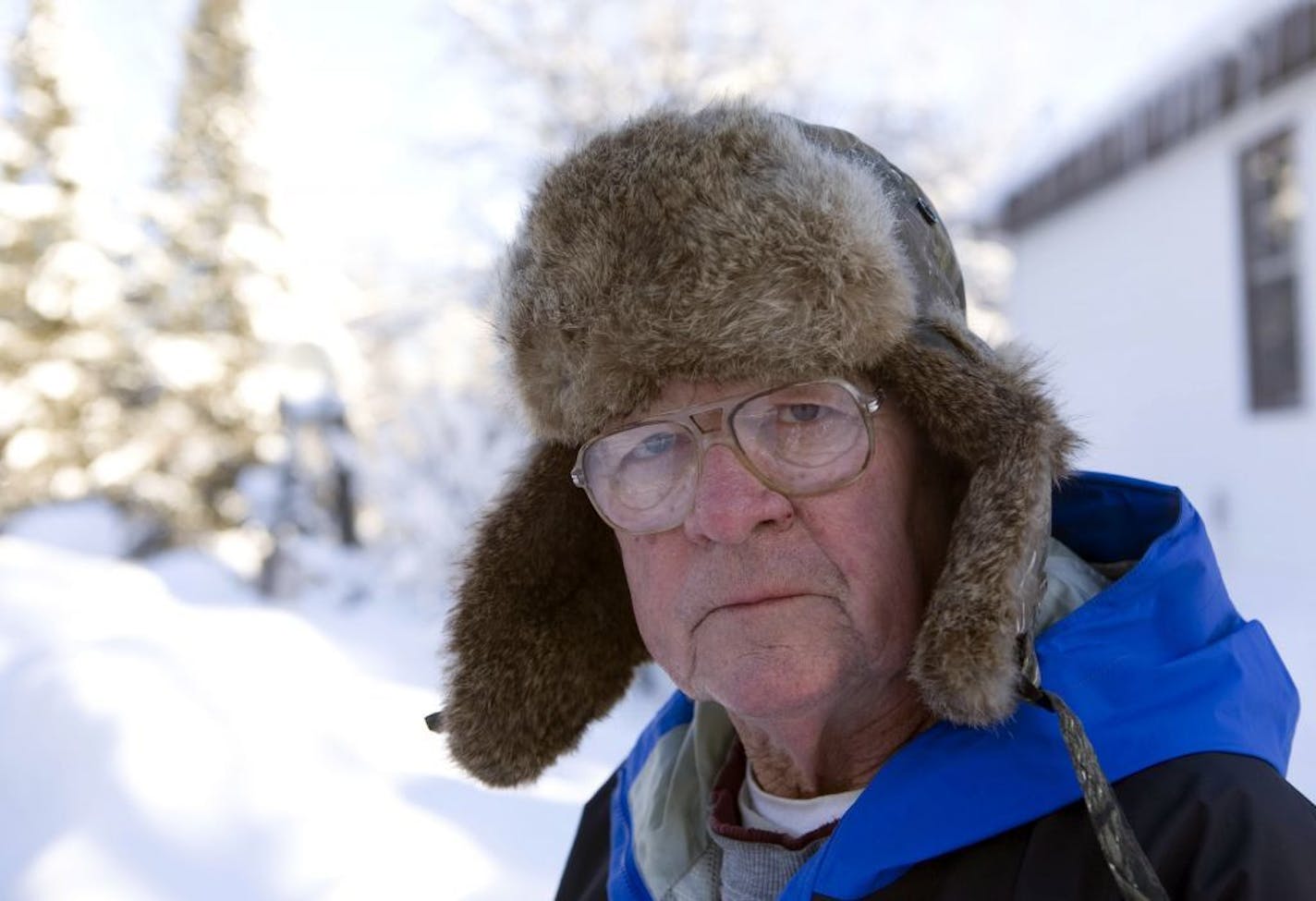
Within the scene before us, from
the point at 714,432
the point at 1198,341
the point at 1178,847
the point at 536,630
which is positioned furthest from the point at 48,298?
the point at 1178,847

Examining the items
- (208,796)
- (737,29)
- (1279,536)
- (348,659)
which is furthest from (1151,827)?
(737,29)

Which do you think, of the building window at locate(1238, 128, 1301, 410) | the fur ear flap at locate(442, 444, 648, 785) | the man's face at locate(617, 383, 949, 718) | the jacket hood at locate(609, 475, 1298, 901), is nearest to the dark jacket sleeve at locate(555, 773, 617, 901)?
the fur ear flap at locate(442, 444, 648, 785)

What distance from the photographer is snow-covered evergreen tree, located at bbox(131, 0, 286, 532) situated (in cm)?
1945

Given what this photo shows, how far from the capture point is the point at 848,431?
156cm

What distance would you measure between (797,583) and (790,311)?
1.31ft

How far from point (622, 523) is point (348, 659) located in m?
4.94

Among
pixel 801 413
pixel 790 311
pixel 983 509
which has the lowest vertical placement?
pixel 983 509

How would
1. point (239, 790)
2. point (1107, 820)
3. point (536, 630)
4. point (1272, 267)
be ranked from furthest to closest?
point (1272, 267), point (239, 790), point (536, 630), point (1107, 820)

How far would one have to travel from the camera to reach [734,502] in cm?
157

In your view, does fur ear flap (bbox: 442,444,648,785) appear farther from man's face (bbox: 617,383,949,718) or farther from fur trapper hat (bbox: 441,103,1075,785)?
man's face (bbox: 617,383,949,718)

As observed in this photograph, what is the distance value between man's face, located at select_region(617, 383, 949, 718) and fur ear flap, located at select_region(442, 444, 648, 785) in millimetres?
532

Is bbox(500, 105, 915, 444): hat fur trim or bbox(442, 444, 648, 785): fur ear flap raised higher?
bbox(500, 105, 915, 444): hat fur trim

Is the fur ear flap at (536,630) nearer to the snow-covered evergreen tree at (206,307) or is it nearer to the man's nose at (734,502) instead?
the man's nose at (734,502)

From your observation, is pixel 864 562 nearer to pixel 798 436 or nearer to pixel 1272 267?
pixel 798 436
